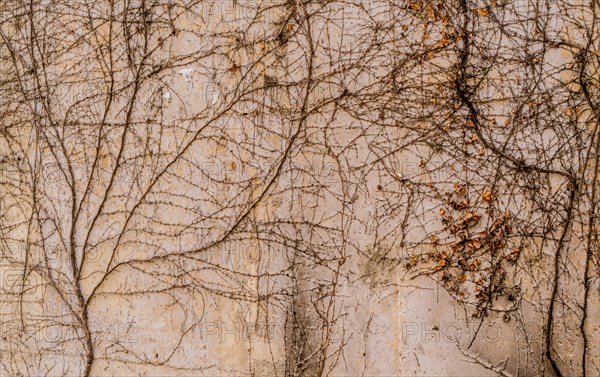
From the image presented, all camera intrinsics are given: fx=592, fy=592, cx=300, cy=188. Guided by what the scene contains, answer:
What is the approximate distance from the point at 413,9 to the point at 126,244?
248 centimetres

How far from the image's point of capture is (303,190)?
389cm

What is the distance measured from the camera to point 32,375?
4031mm

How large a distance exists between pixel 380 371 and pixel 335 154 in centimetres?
143

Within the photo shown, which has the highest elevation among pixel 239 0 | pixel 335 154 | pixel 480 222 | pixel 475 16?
pixel 239 0

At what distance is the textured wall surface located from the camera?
12.4 ft

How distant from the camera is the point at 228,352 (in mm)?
3887

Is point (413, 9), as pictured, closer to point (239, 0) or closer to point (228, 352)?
point (239, 0)

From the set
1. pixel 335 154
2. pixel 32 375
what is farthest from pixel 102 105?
pixel 32 375

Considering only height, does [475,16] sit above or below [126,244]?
above

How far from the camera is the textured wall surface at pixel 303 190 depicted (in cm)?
377

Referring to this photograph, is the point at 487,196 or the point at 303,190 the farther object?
the point at 303,190

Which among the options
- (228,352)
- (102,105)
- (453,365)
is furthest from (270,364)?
(102,105)

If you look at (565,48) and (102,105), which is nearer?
(565,48)

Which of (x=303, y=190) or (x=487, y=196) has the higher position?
(x=303, y=190)
